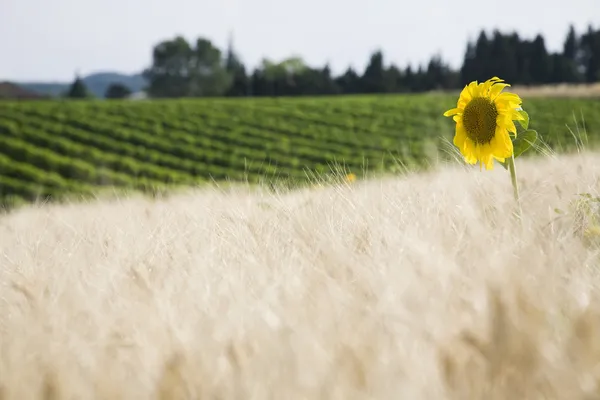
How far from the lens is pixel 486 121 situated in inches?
75.0

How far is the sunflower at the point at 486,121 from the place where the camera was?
1862 mm

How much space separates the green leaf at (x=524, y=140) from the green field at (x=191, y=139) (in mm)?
9050

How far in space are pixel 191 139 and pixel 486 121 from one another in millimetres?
14165

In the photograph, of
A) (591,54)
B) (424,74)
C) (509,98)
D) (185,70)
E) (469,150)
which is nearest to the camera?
(509,98)

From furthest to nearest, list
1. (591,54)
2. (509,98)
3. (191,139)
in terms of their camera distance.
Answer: (591,54) < (191,139) < (509,98)

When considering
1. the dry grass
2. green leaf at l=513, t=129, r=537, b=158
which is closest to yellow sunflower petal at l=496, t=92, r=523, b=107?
green leaf at l=513, t=129, r=537, b=158

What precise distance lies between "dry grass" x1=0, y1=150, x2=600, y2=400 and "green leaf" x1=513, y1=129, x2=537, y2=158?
31 cm

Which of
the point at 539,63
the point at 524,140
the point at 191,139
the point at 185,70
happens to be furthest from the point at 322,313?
the point at 185,70

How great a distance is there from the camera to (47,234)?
218 cm

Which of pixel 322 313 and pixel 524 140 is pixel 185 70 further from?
pixel 322 313

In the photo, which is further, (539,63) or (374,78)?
(374,78)

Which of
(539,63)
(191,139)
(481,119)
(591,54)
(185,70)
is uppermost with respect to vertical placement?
(185,70)

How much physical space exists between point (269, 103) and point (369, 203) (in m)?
20.1

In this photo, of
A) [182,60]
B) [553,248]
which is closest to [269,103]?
[553,248]
